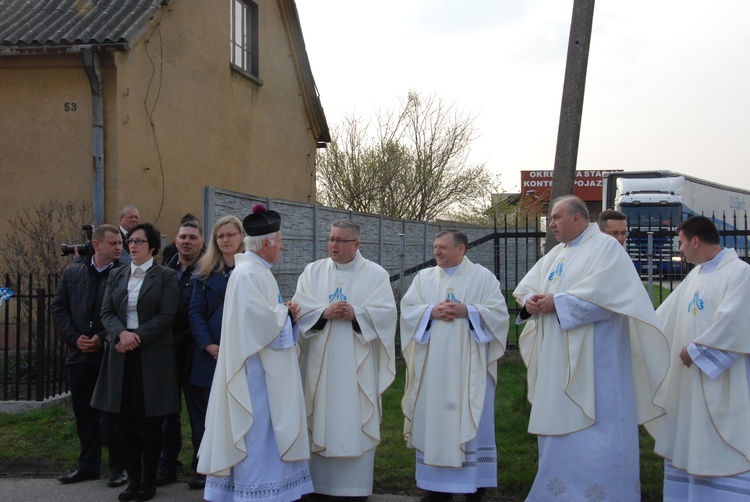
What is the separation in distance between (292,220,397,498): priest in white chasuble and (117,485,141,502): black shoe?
132cm

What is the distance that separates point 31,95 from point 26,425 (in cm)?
576

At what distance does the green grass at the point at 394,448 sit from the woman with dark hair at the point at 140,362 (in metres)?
0.76

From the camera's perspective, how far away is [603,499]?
A: 16.2ft

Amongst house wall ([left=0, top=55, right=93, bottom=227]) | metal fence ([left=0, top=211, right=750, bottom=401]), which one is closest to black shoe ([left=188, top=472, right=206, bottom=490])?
metal fence ([left=0, top=211, right=750, bottom=401])

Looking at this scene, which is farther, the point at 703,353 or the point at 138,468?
the point at 138,468

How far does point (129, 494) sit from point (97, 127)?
685cm

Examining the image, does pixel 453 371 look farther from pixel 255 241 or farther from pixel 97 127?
pixel 97 127

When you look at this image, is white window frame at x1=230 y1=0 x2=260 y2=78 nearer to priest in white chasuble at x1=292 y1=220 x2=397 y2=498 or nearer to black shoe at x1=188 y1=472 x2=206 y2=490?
priest in white chasuble at x1=292 y1=220 x2=397 y2=498

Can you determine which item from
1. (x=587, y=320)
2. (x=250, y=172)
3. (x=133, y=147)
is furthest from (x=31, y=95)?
(x=587, y=320)

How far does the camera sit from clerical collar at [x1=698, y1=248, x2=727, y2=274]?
5.18 meters

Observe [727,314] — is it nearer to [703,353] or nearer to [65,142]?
[703,353]

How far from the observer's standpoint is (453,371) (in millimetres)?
5598

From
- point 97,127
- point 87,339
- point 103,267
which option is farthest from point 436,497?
point 97,127

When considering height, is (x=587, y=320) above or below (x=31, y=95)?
below
